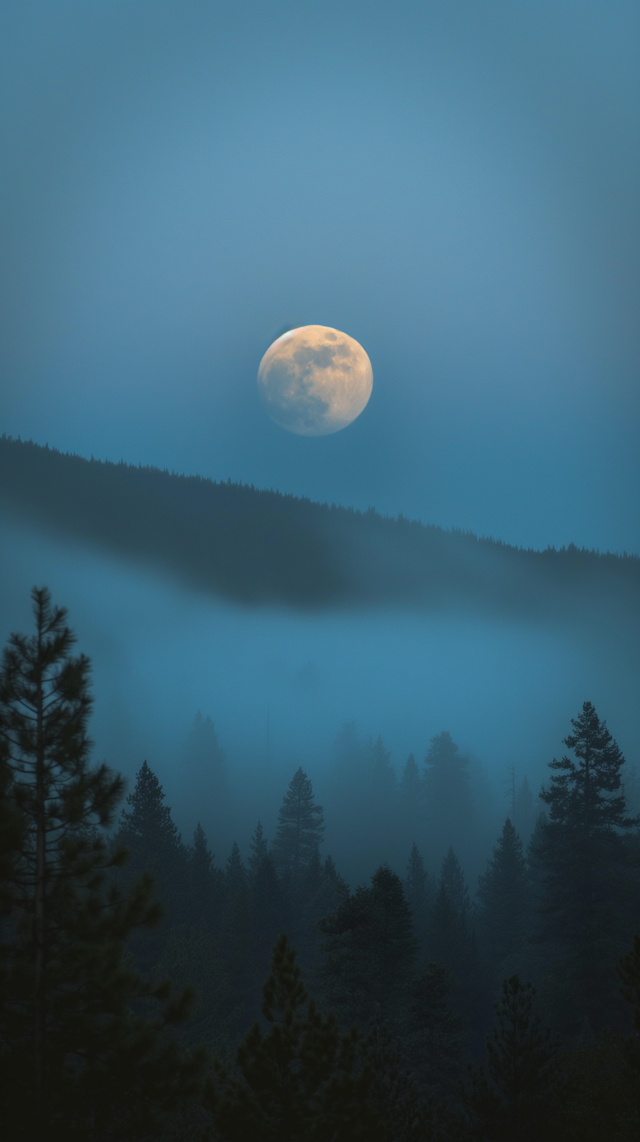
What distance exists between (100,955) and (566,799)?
68.3 feet

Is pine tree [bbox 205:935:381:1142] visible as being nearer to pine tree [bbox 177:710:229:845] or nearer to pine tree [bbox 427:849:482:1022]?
pine tree [bbox 427:849:482:1022]

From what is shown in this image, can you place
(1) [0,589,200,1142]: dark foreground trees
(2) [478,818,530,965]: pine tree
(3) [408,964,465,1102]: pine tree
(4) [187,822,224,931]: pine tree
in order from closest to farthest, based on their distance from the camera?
(1) [0,589,200,1142]: dark foreground trees → (3) [408,964,465,1102]: pine tree → (4) [187,822,224,931]: pine tree → (2) [478,818,530,965]: pine tree

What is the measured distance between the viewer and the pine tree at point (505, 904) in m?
45.3

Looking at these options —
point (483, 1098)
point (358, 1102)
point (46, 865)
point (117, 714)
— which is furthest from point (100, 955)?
point (117, 714)

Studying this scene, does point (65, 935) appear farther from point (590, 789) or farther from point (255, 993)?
point (255, 993)

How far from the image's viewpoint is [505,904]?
46.5 m

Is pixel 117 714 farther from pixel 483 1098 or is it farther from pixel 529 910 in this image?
pixel 483 1098

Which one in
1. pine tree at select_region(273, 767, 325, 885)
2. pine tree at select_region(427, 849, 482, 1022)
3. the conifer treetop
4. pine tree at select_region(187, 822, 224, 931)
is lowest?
pine tree at select_region(427, 849, 482, 1022)

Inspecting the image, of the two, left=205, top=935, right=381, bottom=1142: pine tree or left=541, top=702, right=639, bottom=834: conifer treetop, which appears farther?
left=541, top=702, right=639, bottom=834: conifer treetop

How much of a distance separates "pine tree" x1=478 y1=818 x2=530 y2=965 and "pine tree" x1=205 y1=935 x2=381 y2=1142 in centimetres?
3530

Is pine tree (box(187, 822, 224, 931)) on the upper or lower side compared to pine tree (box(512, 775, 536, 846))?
lower

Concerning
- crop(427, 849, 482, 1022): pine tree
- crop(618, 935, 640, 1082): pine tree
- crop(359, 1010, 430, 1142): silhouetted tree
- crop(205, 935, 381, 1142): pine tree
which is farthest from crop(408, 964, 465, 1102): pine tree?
crop(205, 935, 381, 1142): pine tree

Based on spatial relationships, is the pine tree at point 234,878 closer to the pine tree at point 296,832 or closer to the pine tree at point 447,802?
the pine tree at point 296,832

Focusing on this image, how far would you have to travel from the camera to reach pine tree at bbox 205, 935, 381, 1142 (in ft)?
41.3
